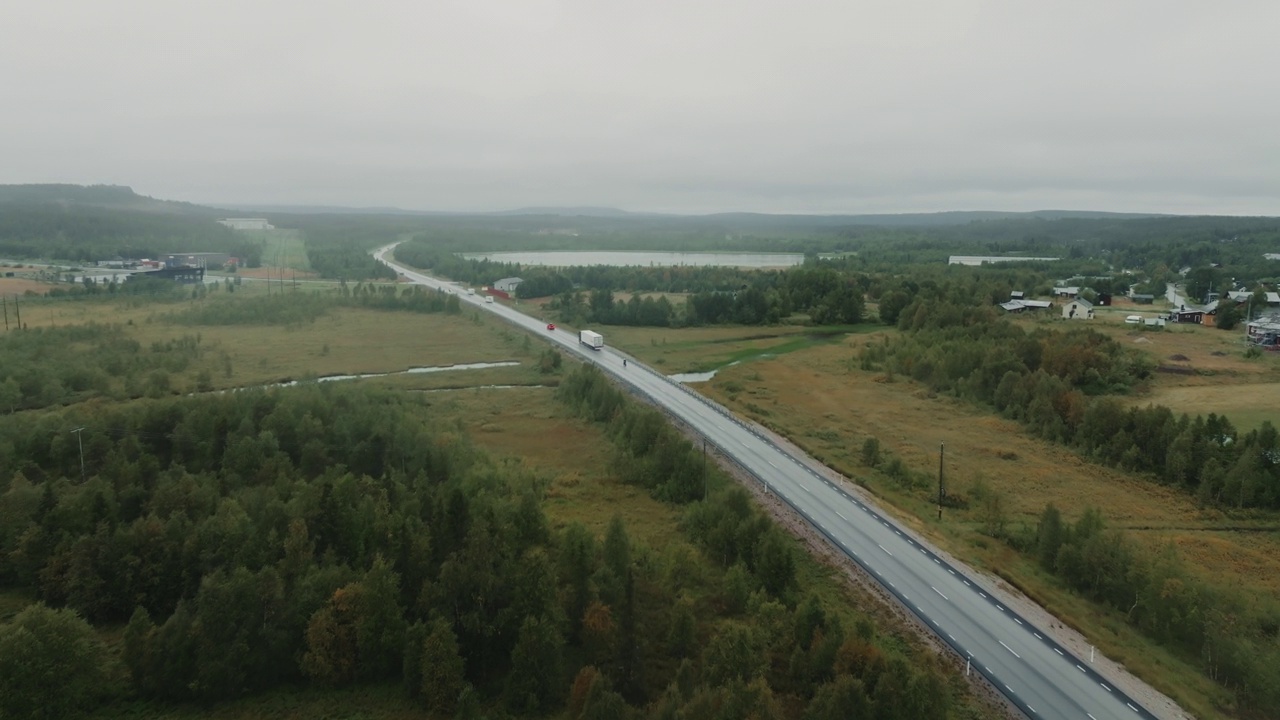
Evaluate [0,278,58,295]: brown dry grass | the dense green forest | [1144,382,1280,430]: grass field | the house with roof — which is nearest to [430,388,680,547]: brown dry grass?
the dense green forest

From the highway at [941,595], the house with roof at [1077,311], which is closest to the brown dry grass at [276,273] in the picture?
the highway at [941,595]

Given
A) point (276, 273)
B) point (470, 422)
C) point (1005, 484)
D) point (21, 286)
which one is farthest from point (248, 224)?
point (1005, 484)

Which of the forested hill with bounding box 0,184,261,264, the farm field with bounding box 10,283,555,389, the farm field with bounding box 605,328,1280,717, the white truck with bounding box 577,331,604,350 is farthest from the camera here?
the forested hill with bounding box 0,184,261,264

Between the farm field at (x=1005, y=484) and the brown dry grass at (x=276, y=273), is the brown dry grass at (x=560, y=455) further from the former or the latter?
the brown dry grass at (x=276, y=273)

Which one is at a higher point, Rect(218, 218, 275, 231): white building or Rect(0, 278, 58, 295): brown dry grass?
Rect(218, 218, 275, 231): white building

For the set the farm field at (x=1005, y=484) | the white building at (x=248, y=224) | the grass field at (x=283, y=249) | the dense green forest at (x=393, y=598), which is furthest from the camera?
the white building at (x=248, y=224)

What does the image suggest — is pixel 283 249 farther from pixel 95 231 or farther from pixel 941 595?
pixel 941 595

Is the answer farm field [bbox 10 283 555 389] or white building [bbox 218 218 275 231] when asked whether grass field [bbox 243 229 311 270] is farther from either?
farm field [bbox 10 283 555 389]
